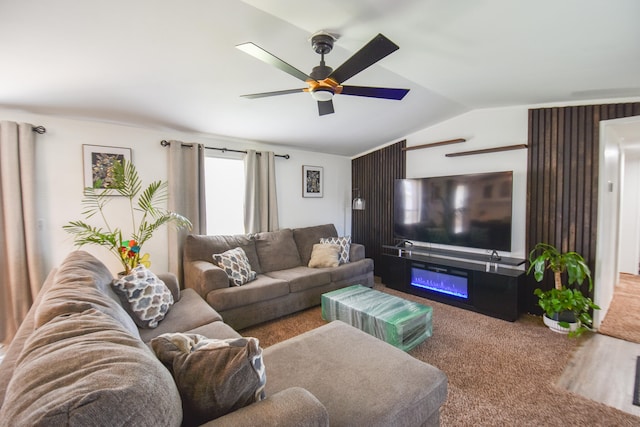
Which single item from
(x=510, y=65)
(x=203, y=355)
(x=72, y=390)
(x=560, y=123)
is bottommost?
(x=203, y=355)

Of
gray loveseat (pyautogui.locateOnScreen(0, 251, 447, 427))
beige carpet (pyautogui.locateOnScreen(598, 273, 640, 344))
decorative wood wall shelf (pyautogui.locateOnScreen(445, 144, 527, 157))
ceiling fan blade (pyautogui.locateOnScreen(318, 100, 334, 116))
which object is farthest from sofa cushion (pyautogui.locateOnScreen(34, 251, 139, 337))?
beige carpet (pyautogui.locateOnScreen(598, 273, 640, 344))

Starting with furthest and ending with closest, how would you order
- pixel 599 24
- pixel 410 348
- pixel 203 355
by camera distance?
pixel 410 348
pixel 599 24
pixel 203 355

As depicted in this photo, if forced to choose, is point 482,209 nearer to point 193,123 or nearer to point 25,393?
point 193,123

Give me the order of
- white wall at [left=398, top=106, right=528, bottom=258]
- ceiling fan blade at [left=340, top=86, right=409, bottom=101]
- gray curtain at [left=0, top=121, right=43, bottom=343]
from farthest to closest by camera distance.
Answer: white wall at [left=398, top=106, right=528, bottom=258] → gray curtain at [left=0, top=121, right=43, bottom=343] → ceiling fan blade at [left=340, top=86, right=409, bottom=101]

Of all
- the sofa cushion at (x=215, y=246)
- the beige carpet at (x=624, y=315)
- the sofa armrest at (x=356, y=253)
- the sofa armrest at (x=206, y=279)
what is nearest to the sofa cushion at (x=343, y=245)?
the sofa armrest at (x=356, y=253)

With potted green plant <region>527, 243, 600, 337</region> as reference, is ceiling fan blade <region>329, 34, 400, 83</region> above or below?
above

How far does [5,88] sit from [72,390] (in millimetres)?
2803

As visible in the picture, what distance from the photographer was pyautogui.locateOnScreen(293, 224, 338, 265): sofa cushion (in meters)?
4.18

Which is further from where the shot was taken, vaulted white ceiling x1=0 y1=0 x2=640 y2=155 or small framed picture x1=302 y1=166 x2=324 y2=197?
small framed picture x1=302 y1=166 x2=324 y2=197

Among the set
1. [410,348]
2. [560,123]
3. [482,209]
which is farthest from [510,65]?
[410,348]

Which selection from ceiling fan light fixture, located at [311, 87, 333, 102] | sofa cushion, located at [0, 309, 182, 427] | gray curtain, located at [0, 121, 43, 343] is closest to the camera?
sofa cushion, located at [0, 309, 182, 427]

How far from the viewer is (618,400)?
6.32 feet

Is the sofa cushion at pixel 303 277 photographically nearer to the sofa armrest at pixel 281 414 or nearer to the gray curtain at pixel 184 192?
the gray curtain at pixel 184 192

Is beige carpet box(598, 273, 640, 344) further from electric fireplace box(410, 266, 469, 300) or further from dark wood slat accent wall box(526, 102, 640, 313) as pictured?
electric fireplace box(410, 266, 469, 300)
